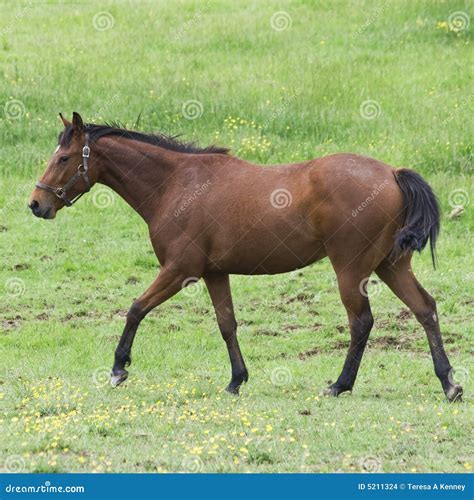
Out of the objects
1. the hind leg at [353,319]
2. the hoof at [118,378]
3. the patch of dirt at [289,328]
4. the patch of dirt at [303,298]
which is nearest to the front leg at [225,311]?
the hind leg at [353,319]

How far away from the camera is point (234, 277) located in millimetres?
15430

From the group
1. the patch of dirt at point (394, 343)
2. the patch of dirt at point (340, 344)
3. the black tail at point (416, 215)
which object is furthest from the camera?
the patch of dirt at point (340, 344)

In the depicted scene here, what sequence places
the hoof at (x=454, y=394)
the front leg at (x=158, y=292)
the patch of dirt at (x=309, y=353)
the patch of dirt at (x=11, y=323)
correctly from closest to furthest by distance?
the hoof at (x=454, y=394) → the front leg at (x=158, y=292) → the patch of dirt at (x=309, y=353) → the patch of dirt at (x=11, y=323)

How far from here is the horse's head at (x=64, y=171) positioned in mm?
10781

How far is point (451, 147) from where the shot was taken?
17.9 metres

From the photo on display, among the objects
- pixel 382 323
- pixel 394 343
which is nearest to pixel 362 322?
pixel 394 343

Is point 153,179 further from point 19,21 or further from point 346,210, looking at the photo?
point 19,21

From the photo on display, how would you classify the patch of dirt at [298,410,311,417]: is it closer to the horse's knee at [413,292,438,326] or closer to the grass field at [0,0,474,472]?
the grass field at [0,0,474,472]

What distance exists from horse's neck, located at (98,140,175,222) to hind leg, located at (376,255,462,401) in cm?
227

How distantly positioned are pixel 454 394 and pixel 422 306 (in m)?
0.85

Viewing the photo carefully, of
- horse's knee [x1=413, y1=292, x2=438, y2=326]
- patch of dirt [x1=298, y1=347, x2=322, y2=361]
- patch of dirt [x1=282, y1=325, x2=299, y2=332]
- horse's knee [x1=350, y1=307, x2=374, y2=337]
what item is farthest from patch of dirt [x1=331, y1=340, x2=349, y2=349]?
horse's knee [x1=413, y1=292, x2=438, y2=326]

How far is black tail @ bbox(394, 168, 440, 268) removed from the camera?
998cm

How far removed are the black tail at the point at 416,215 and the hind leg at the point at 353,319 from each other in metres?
0.48

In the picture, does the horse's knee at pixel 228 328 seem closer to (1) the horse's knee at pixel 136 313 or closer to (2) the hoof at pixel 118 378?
(1) the horse's knee at pixel 136 313
